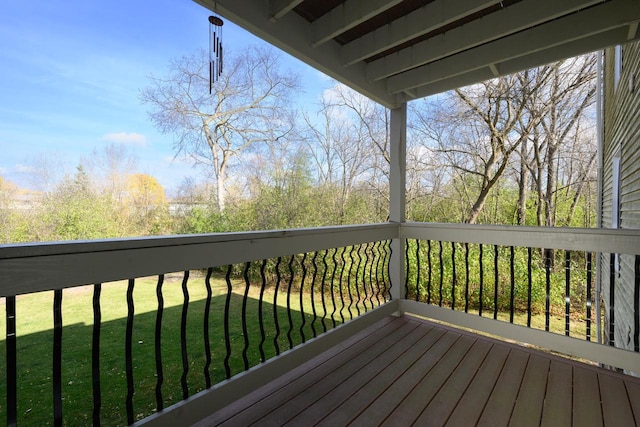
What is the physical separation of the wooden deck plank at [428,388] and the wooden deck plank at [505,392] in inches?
10.7

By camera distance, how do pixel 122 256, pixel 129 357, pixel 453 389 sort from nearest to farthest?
pixel 122 256
pixel 129 357
pixel 453 389

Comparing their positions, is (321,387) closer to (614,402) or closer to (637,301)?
(614,402)

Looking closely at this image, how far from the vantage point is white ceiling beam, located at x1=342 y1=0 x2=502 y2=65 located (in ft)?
5.78

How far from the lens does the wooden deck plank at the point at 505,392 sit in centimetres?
156

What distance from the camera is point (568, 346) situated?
86.1 inches

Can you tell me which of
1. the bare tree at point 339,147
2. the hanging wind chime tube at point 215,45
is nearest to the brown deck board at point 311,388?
the hanging wind chime tube at point 215,45

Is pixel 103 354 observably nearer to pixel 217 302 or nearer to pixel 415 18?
pixel 217 302

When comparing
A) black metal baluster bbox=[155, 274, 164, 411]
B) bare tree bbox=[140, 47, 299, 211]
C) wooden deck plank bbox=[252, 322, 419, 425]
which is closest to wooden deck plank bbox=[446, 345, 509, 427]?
wooden deck plank bbox=[252, 322, 419, 425]

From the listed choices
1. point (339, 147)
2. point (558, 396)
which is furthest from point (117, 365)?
point (339, 147)

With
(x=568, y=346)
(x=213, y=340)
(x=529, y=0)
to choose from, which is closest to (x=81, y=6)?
(x=213, y=340)

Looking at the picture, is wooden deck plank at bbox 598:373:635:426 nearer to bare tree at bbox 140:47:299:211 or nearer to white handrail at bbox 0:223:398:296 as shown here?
white handrail at bbox 0:223:398:296

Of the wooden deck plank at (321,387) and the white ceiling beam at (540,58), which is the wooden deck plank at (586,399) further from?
the white ceiling beam at (540,58)

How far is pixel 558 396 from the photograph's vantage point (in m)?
1.76

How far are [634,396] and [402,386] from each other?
4.49ft
